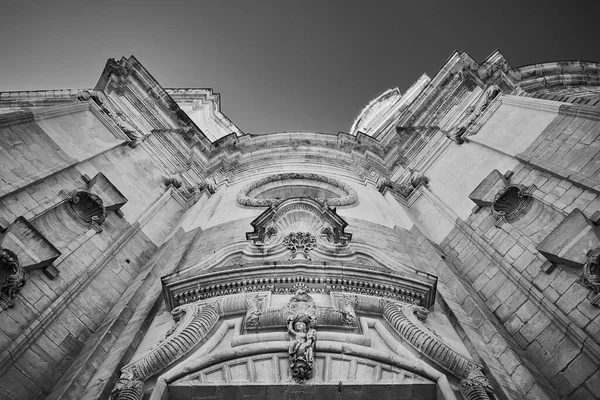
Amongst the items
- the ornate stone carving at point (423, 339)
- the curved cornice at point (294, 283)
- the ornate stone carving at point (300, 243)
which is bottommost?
the ornate stone carving at point (423, 339)

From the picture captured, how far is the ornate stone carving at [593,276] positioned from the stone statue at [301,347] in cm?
438

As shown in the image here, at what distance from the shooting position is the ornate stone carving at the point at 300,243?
391 inches

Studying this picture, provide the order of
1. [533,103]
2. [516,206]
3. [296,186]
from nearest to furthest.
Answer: [516,206]
[533,103]
[296,186]

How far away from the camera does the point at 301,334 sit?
676cm

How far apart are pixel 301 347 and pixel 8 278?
478cm

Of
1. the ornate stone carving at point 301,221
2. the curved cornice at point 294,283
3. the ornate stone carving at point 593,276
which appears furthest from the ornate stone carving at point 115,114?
the ornate stone carving at point 593,276

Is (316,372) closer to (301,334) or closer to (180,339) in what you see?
(301,334)

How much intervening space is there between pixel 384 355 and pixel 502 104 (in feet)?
33.7

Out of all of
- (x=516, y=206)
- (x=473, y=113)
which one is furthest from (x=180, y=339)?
(x=473, y=113)

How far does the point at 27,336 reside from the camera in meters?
7.21

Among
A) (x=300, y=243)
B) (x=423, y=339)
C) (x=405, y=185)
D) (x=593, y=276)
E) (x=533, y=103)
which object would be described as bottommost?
(x=423, y=339)

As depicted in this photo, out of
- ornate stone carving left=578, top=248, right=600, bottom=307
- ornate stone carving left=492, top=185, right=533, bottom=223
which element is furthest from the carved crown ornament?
ornate stone carving left=492, top=185, right=533, bottom=223

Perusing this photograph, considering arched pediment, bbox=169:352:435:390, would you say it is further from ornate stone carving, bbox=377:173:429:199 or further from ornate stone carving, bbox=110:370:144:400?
ornate stone carving, bbox=377:173:429:199

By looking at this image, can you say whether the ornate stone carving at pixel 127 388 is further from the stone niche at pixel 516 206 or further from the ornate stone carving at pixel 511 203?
the ornate stone carving at pixel 511 203
